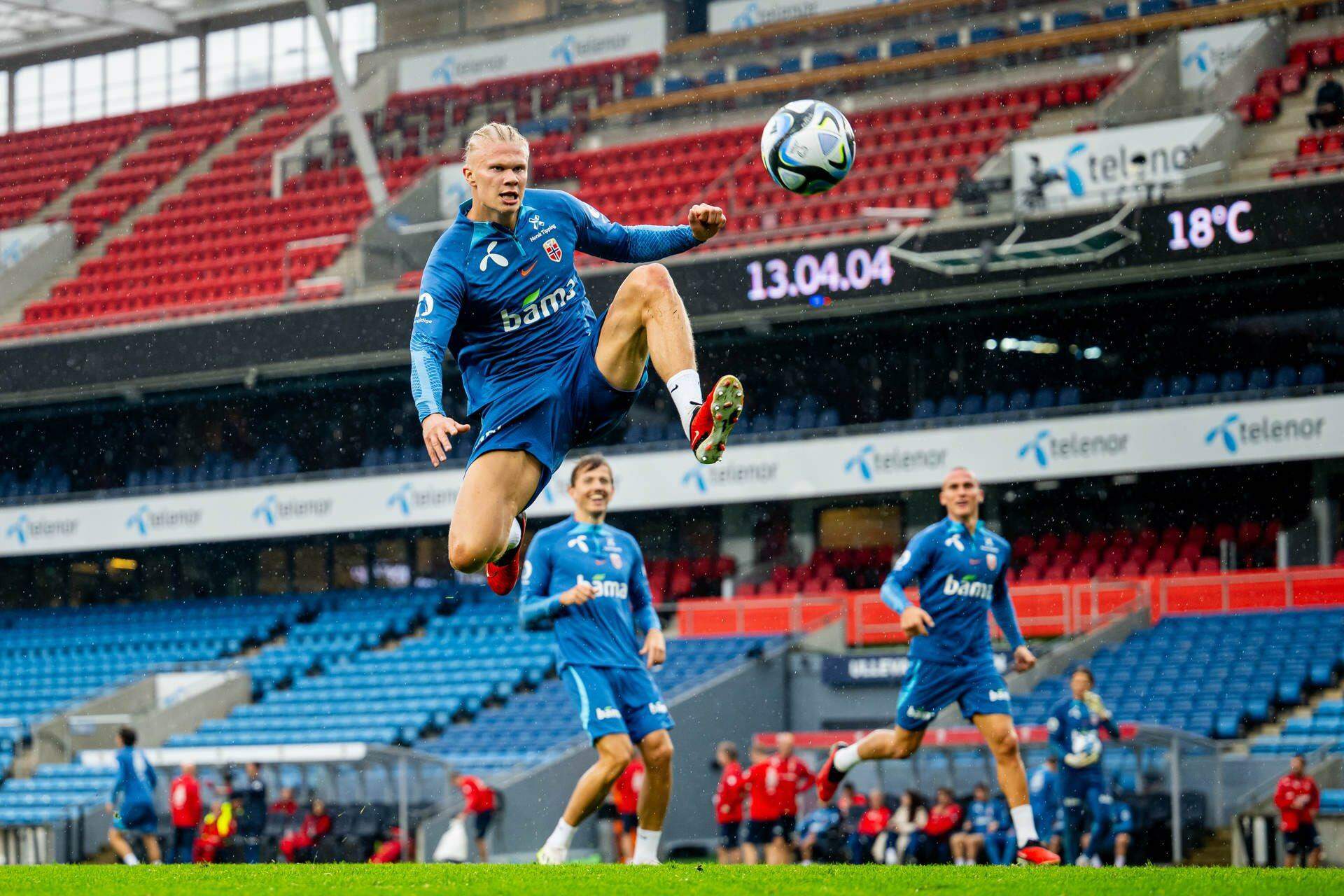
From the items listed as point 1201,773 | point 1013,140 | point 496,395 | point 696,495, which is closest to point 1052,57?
point 1013,140

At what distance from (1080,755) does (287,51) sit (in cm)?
2961

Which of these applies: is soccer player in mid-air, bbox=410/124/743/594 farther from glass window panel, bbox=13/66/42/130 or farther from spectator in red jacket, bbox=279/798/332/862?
glass window panel, bbox=13/66/42/130

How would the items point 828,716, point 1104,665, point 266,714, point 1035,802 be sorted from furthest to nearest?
point 266,714 < point 828,716 < point 1104,665 < point 1035,802

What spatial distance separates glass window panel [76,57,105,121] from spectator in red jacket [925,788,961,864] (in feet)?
101

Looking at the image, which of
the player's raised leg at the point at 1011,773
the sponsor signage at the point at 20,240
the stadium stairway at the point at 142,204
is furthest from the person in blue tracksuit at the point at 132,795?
the sponsor signage at the point at 20,240

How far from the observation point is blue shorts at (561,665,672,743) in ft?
30.3

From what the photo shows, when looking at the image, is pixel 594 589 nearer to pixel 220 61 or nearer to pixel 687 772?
pixel 687 772

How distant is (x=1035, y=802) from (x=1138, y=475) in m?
10.5

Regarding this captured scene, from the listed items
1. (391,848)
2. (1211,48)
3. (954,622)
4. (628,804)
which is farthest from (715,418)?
(1211,48)

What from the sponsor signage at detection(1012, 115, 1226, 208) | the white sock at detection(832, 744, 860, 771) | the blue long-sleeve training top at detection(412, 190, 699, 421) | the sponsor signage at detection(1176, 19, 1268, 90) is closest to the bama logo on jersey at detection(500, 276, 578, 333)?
the blue long-sleeve training top at detection(412, 190, 699, 421)

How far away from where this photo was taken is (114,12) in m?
34.7

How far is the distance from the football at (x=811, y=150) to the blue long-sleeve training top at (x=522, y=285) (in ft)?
2.76

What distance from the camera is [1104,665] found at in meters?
20.4

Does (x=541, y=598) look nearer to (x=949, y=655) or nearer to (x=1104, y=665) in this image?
(x=949, y=655)
